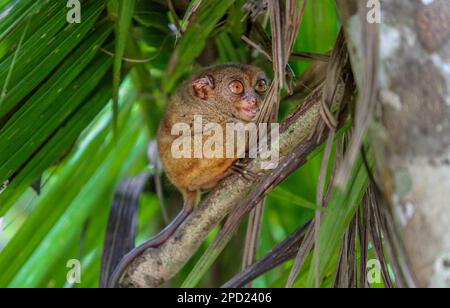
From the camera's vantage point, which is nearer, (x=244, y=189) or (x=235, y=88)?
(x=244, y=189)

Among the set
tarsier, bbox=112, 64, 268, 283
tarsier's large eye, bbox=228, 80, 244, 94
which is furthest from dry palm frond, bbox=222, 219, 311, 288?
tarsier's large eye, bbox=228, 80, 244, 94

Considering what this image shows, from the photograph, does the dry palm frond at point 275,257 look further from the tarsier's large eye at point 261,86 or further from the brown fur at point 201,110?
the tarsier's large eye at point 261,86

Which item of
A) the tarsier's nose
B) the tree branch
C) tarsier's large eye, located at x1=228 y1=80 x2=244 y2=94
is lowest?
the tree branch

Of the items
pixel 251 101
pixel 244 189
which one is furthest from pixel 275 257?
pixel 251 101

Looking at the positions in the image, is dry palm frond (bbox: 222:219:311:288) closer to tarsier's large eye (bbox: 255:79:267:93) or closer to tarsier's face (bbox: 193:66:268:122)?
tarsier's face (bbox: 193:66:268:122)

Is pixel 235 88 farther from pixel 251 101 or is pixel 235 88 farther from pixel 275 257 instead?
pixel 275 257

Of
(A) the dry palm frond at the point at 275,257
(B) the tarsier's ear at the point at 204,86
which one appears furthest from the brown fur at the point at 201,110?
(A) the dry palm frond at the point at 275,257

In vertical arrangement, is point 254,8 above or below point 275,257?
above
